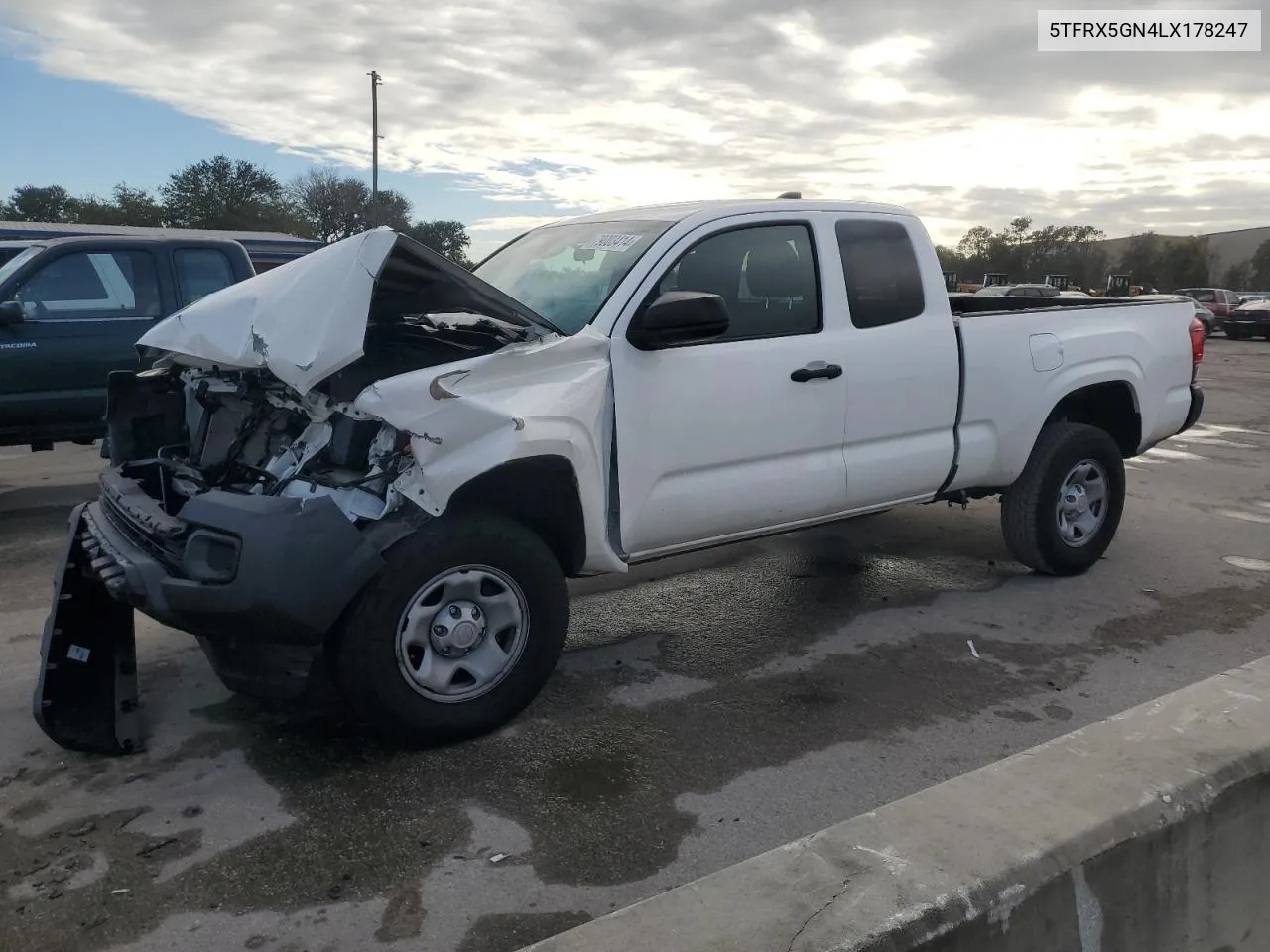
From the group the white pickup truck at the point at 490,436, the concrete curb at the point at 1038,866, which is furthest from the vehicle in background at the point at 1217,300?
the concrete curb at the point at 1038,866

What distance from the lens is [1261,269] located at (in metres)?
69.9

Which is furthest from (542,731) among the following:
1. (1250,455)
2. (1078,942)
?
(1250,455)

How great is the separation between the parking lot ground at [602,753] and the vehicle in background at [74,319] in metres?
1.35

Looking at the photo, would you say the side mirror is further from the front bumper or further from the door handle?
the front bumper

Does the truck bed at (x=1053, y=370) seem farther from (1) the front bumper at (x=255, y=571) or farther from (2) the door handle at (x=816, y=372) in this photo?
(1) the front bumper at (x=255, y=571)

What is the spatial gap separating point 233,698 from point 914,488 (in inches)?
128

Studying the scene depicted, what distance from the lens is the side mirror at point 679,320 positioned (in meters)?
3.82

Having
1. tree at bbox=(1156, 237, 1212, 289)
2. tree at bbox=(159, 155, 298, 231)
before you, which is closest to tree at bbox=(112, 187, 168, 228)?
tree at bbox=(159, 155, 298, 231)

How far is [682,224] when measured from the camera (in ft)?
14.2

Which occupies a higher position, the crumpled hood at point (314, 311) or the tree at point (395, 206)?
the tree at point (395, 206)

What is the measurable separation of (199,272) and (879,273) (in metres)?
5.55

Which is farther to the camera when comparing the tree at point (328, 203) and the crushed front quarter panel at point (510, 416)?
the tree at point (328, 203)

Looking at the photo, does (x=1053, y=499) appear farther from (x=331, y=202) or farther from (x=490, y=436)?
(x=331, y=202)

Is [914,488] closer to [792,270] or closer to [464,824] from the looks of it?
[792,270]
